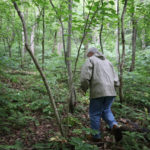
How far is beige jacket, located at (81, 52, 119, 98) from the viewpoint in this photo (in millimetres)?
2752

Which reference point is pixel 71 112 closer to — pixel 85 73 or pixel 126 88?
pixel 85 73

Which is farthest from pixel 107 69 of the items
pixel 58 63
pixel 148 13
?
pixel 58 63

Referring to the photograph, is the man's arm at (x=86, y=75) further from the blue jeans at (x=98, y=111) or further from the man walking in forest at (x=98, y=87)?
the blue jeans at (x=98, y=111)

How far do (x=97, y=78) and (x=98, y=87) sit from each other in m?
0.19

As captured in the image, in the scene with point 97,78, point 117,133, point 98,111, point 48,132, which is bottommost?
point 48,132

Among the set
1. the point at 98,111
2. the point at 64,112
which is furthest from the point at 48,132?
the point at 98,111

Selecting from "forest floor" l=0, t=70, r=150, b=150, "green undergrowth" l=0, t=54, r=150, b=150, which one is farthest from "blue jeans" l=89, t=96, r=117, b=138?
"green undergrowth" l=0, t=54, r=150, b=150

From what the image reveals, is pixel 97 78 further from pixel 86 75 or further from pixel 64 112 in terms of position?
pixel 64 112

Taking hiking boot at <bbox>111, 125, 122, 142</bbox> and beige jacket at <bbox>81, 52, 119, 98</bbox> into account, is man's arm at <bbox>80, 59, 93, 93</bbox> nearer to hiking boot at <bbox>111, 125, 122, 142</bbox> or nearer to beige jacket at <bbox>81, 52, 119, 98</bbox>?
beige jacket at <bbox>81, 52, 119, 98</bbox>

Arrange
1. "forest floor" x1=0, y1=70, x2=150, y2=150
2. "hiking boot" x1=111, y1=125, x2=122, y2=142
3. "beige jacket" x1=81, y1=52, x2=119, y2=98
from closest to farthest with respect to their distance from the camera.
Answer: "forest floor" x1=0, y1=70, x2=150, y2=150 → "hiking boot" x1=111, y1=125, x2=122, y2=142 → "beige jacket" x1=81, y1=52, x2=119, y2=98

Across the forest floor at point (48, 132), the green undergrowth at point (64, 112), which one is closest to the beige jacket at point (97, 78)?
the green undergrowth at point (64, 112)

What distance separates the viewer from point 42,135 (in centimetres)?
305

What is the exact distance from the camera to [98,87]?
2766mm

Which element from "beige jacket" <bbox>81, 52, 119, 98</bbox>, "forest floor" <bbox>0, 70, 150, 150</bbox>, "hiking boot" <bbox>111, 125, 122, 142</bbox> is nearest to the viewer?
"forest floor" <bbox>0, 70, 150, 150</bbox>
